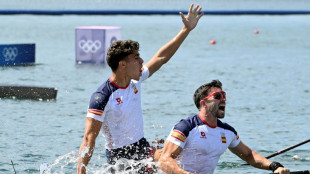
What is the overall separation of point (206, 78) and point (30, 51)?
22.0ft

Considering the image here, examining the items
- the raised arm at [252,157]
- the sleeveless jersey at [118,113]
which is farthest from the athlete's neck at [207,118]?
the sleeveless jersey at [118,113]

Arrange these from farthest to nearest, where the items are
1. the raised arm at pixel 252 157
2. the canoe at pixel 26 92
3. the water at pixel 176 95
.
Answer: the canoe at pixel 26 92
the water at pixel 176 95
the raised arm at pixel 252 157

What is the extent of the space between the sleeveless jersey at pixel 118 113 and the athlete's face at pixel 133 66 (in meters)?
0.17

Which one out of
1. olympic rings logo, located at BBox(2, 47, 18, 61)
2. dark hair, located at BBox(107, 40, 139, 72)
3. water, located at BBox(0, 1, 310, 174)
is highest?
dark hair, located at BBox(107, 40, 139, 72)

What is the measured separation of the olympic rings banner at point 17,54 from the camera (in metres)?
26.9

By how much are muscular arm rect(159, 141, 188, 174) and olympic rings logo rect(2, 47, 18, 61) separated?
19.5 m

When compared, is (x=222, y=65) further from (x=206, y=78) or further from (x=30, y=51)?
(x=30, y=51)

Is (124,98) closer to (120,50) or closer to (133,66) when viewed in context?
(133,66)

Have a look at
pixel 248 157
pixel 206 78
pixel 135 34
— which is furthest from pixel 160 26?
pixel 248 157

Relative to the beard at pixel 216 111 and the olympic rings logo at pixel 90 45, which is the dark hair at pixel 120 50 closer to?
the beard at pixel 216 111

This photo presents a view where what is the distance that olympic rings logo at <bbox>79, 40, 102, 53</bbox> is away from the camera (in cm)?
2897

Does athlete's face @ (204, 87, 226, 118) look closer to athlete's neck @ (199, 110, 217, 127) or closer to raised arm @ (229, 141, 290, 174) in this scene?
athlete's neck @ (199, 110, 217, 127)

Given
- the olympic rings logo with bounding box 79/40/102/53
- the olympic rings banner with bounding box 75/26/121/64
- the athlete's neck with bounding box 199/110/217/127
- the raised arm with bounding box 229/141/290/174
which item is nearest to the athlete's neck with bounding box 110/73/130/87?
the athlete's neck with bounding box 199/110/217/127

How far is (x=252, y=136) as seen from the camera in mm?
16828
